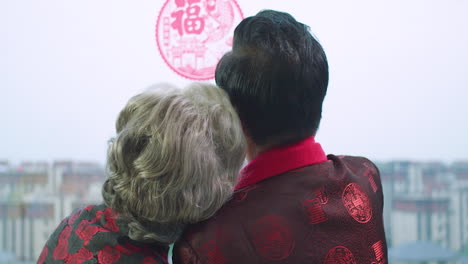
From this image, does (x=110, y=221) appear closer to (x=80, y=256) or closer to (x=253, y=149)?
(x=80, y=256)

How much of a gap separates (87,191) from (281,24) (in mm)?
1119

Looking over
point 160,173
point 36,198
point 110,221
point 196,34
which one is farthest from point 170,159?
point 36,198

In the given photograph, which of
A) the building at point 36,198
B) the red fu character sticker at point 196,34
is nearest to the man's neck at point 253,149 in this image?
the red fu character sticker at point 196,34

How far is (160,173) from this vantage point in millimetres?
600

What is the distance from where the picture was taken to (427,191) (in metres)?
1.60

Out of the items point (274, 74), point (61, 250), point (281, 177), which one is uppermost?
point (274, 74)

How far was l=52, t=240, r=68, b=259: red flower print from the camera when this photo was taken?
2.22 ft

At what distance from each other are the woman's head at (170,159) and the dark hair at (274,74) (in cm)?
5

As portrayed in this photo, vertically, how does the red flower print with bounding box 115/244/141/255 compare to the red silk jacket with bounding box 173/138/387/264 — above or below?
below

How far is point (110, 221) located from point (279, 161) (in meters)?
0.27

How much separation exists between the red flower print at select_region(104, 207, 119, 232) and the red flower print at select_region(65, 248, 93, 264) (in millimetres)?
44

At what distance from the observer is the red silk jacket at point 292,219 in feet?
2.15

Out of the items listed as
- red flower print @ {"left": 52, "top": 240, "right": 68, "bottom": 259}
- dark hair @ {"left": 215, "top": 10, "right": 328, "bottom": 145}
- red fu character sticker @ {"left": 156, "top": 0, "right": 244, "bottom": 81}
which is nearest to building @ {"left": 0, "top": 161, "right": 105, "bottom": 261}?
red fu character sticker @ {"left": 156, "top": 0, "right": 244, "bottom": 81}

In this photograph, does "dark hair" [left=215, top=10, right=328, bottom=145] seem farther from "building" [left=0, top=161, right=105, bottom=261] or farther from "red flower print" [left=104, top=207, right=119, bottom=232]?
"building" [left=0, top=161, right=105, bottom=261]
